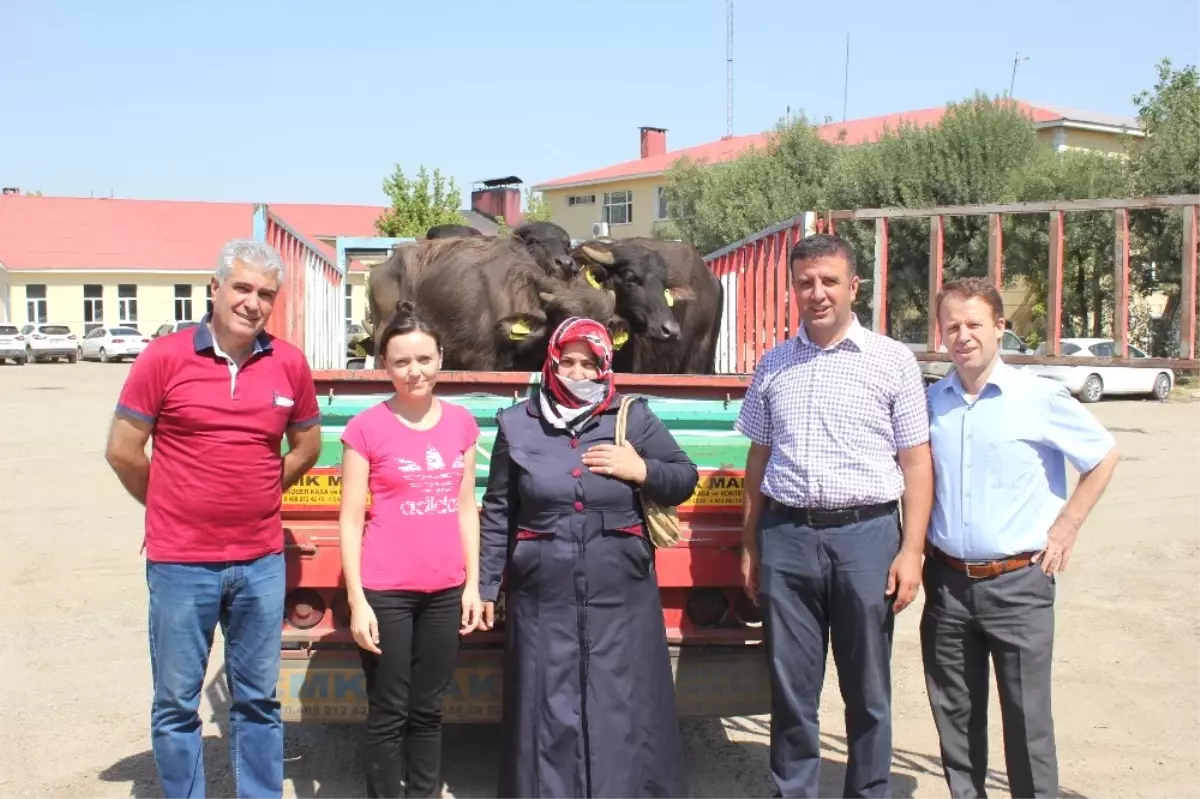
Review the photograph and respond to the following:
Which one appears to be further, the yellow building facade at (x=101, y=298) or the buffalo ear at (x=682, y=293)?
the yellow building facade at (x=101, y=298)

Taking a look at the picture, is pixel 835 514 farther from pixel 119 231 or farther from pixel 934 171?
pixel 119 231

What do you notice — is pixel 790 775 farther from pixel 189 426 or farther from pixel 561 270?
pixel 561 270

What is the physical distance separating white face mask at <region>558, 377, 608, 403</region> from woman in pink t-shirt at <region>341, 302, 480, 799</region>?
1.38 ft

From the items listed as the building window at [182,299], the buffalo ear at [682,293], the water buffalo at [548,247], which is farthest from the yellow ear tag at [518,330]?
the building window at [182,299]

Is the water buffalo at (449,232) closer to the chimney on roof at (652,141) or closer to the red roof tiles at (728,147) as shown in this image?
the red roof tiles at (728,147)

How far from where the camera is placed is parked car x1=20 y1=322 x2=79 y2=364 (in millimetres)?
39812

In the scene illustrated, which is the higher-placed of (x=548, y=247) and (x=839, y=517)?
(x=548, y=247)

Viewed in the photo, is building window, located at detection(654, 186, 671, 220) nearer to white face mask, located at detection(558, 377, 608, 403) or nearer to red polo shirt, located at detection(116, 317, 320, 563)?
white face mask, located at detection(558, 377, 608, 403)

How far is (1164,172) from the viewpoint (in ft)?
81.9

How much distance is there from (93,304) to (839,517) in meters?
49.9

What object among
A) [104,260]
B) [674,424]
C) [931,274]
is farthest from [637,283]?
[104,260]

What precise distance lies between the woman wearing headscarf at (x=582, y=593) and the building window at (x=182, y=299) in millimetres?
48975

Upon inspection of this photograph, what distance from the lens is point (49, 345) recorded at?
4003cm

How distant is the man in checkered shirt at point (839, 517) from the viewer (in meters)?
3.86
